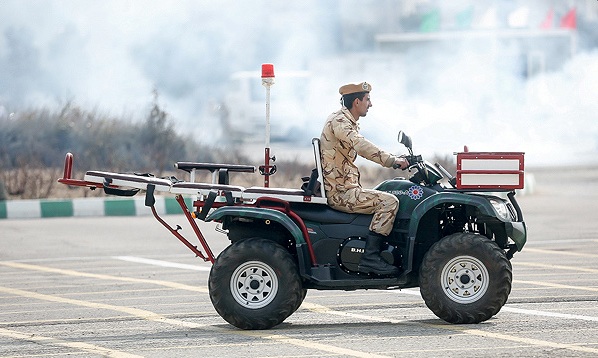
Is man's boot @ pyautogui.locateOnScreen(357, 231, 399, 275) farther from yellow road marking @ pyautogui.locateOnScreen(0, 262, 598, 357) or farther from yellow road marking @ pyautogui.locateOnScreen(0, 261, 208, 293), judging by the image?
yellow road marking @ pyautogui.locateOnScreen(0, 261, 208, 293)

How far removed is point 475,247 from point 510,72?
23844mm

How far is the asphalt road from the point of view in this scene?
326 inches

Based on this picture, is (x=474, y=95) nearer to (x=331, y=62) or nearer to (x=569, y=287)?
(x=331, y=62)

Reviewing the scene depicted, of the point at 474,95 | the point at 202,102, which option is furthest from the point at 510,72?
the point at 202,102

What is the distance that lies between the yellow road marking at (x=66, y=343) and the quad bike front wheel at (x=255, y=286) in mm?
1118

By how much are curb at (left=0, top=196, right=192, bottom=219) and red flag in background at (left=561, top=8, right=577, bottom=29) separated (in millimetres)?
16106

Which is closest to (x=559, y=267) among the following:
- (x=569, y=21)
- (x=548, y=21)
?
(x=569, y=21)

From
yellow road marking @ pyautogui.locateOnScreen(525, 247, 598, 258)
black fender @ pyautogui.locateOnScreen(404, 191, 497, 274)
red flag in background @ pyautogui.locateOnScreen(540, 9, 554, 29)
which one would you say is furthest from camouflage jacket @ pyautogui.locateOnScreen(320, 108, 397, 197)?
red flag in background @ pyautogui.locateOnScreen(540, 9, 554, 29)

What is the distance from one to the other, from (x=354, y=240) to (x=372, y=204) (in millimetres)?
295

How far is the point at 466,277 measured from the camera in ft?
30.3

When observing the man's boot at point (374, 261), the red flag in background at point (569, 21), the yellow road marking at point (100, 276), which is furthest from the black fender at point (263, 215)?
the red flag in background at point (569, 21)

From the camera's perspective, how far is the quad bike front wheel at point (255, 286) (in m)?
9.24

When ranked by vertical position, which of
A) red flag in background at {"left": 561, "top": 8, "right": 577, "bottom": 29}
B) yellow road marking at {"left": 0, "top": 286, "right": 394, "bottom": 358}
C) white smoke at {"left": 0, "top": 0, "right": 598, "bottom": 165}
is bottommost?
yellow road marking at {"left": 0, "top": 286, "right": 394, "bottom": 358}

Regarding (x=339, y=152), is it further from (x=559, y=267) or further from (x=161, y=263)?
(x=161, y=263)
